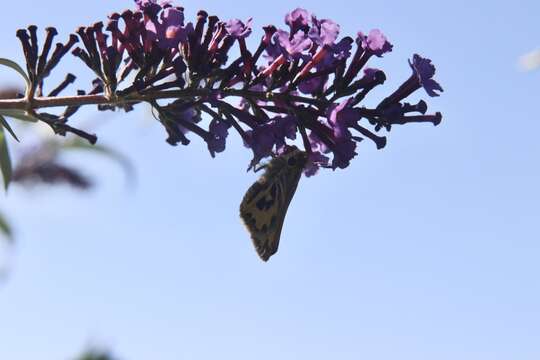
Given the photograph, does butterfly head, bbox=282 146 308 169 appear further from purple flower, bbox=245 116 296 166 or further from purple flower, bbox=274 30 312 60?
purple flower, bbox=274 30 312 60

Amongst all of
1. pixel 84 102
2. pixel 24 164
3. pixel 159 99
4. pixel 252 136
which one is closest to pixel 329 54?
pixel 252 136

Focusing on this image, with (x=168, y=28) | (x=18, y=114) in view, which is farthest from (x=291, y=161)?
(x=18, y=114)

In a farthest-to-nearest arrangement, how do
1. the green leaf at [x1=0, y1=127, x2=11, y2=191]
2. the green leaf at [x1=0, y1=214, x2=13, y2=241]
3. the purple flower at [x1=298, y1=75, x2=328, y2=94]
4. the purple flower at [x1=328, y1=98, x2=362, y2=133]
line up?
1. the green leaf at [x1=0, y1=214, x2=13, y2=241]
2. the green leaf at [x1=0, y1=127, x2=11, y2=191]
3. the purple flower at [x1=298, y1=75, x2=328, y2=94]
4. the purple flower at [x1=328, y1=98, x2=362, y2=133]

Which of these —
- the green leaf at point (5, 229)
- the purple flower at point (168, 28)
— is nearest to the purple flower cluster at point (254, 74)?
the purple flower at point (168, 28)

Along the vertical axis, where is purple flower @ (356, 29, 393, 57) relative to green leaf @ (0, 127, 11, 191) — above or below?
above

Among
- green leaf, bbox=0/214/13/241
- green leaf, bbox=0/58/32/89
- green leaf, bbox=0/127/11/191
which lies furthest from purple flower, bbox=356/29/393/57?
green leaf, bbox=0/214/13/241

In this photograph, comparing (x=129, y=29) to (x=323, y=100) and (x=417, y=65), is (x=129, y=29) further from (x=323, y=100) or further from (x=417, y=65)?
(x=417, y=65)

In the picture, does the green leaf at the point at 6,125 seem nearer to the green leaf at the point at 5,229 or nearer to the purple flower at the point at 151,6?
the purple flower at the point at 151,6
